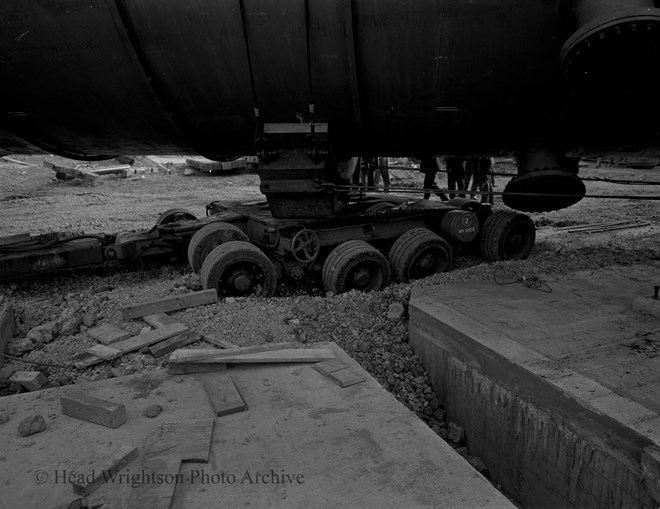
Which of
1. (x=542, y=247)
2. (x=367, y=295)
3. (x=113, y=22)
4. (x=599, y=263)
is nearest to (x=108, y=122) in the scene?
(x=113, y=22)

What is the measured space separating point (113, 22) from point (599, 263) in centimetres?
528

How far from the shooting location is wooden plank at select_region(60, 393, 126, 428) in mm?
2371

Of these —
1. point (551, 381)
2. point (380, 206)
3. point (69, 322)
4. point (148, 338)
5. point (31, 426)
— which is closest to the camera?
point (31, 426)

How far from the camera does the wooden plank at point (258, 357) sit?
2953mm

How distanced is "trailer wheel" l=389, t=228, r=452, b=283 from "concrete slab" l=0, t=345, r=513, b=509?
129 inches

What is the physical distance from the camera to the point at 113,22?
4.39 metres

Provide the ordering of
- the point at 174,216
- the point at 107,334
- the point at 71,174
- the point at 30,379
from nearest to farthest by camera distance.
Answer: the point at 30,379, the point at 107,334, the point at 174,216, the point at 71,174

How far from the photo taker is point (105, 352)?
3.73m

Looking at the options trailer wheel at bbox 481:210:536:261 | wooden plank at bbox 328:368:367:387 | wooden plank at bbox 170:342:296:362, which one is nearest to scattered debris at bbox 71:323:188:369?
→ wooden plank at bbox 170:342:296:362

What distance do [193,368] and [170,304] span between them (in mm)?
1660

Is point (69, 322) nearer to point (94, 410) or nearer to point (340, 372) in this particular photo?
point (94, 410)

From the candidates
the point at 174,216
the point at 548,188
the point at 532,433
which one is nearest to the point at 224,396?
the point at 532,433

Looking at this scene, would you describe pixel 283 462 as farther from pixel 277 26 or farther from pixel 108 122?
pixel 108 122

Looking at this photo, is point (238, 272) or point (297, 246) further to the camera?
point (297, 246)
